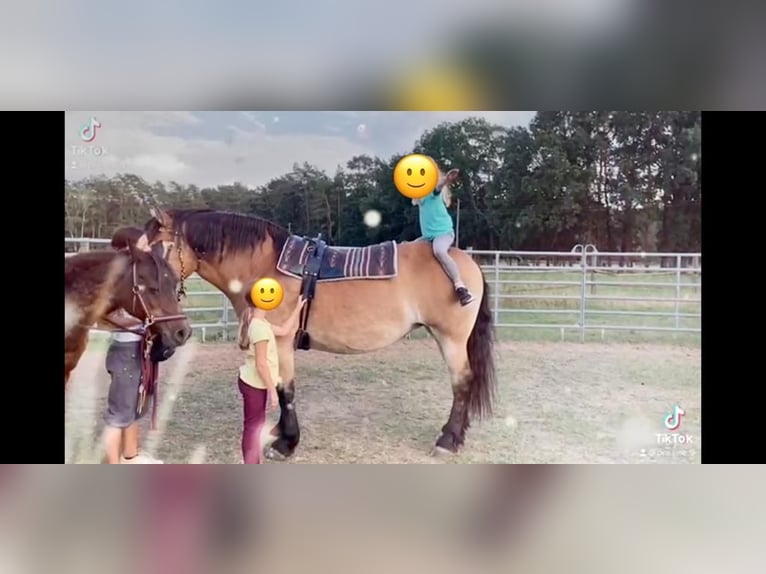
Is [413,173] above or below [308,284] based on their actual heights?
above

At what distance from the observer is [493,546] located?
1.53 meters

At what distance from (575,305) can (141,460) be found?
1408 millimetres

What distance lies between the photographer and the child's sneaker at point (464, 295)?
1.55 meters

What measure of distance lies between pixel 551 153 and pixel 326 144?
67 centimetres

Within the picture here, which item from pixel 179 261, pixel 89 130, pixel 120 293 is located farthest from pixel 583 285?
pixel 89 130

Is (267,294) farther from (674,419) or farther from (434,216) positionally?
(674,419)

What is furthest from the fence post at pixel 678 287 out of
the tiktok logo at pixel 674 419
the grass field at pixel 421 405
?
the tiktok logo at pixel 674 419

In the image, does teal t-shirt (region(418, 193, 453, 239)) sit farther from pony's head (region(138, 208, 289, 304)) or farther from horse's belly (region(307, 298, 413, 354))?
pony's head (region(138, 208, 289, 304))

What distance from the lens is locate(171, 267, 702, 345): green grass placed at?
5.07 feet

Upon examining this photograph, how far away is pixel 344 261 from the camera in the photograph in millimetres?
1553

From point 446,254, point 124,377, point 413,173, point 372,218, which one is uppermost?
point 413,173
